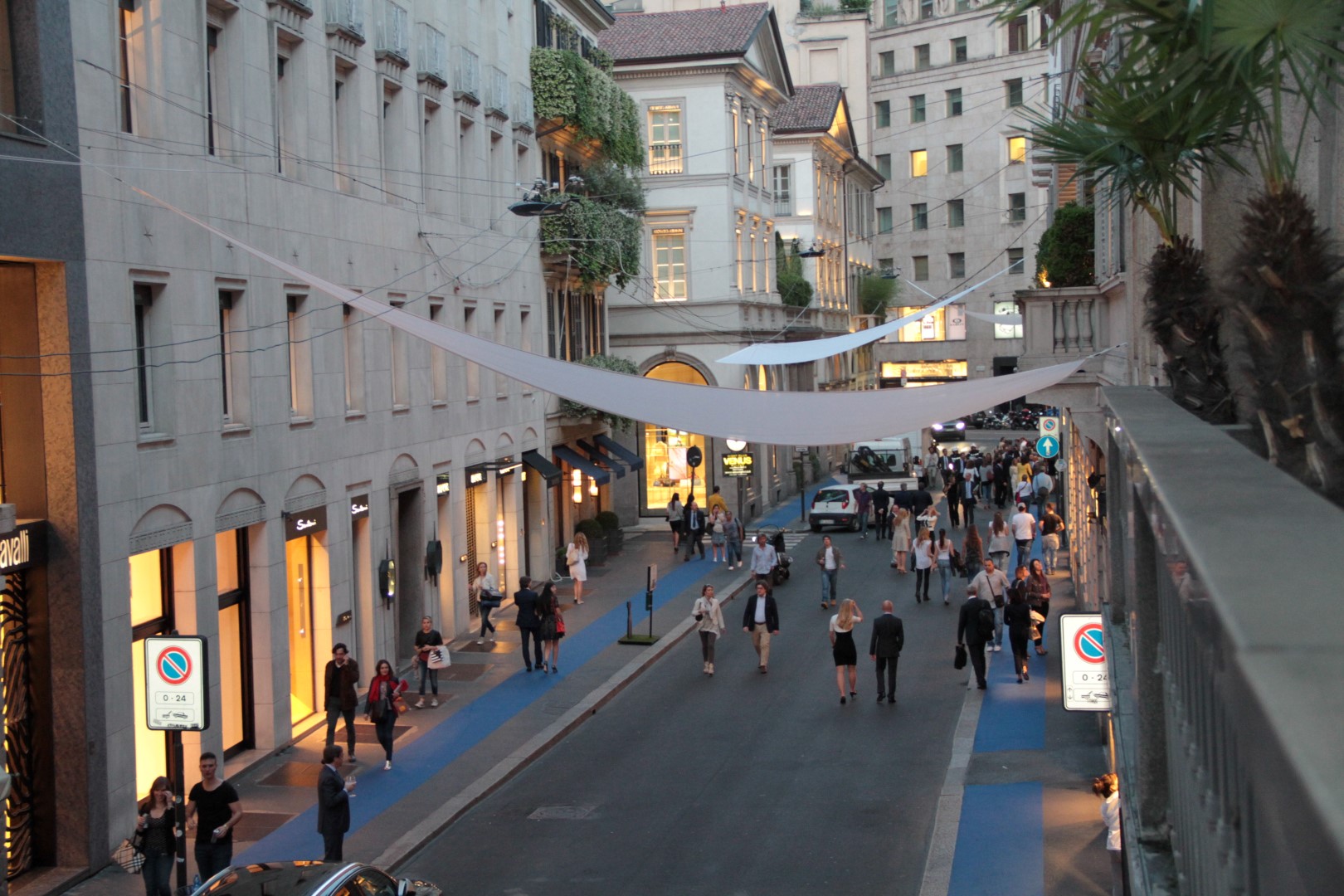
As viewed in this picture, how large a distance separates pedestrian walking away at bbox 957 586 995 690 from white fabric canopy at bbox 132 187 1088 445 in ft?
26.3

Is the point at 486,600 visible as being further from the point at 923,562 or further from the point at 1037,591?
the point at 1037,591

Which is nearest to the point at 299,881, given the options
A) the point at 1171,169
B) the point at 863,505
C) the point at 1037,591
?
the point at 1171,169

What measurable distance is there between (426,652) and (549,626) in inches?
128

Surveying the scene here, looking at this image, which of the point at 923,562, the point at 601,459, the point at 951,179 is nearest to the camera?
the point at 923,562

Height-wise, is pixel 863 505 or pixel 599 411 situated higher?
pixel 599 411

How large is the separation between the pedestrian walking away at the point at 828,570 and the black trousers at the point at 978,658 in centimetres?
876

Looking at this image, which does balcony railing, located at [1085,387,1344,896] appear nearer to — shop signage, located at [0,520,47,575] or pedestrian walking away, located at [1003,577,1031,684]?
shop signage, located at [0,520,47,575]

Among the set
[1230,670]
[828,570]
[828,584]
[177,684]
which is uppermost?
[1230,670]

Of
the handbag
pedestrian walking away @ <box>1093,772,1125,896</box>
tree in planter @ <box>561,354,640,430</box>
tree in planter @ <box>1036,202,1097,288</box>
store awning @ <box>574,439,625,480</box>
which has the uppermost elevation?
tree in planter @ <box>1036,202,1097,288</box>

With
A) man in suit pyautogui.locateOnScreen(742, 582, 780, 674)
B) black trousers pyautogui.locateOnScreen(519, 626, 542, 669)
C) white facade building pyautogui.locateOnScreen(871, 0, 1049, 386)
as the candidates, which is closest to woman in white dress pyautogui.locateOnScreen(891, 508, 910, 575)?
man in suit pyautogui.locateOnScreen(742, 582, 780, 674)

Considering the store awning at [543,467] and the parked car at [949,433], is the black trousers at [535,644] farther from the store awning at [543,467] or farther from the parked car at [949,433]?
the parked car at [949,433]

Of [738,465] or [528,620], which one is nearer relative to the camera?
[528,620]

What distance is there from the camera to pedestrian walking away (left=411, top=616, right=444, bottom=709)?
859 inches

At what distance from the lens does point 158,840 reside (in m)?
13.0
